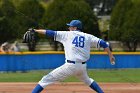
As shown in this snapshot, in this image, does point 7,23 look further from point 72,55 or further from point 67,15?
point 72,55

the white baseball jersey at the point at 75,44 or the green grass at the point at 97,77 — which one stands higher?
the white baseball jersey at the point at 75,44

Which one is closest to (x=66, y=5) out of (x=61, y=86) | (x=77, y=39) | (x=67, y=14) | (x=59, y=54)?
(x=67, y=14)

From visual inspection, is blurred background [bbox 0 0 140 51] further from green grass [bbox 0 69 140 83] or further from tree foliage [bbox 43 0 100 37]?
green grass [bbox 0 69 140 83]

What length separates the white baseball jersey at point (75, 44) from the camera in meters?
10.6

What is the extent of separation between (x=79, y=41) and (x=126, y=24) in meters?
25.8

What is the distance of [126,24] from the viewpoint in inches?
1421

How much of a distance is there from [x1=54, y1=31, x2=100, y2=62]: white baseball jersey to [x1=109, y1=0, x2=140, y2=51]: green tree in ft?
80.3

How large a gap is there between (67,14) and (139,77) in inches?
686

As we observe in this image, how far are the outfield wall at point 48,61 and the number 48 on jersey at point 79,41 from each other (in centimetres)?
1249

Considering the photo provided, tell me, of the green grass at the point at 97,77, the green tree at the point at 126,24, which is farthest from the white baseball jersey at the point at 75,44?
the green tree at the point at 126,24

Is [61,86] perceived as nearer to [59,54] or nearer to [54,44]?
[59,54]

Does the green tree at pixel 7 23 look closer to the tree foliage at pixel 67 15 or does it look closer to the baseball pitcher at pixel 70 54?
the tree foliage at pixel 67 15

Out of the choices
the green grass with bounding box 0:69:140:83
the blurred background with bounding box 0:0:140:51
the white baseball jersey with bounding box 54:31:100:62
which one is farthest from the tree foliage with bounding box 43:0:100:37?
the white baseball jersey with bounding box 54:31:100:62

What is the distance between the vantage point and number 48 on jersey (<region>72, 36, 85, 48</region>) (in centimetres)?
1064
